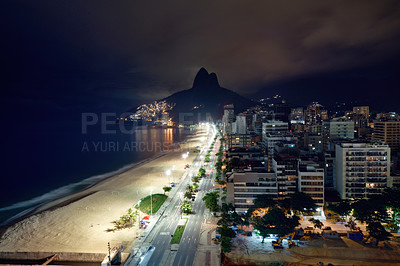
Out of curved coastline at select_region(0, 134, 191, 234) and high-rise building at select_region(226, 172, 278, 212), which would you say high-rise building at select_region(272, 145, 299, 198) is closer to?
high-rise building at select_region(226, 172, 278, 212)

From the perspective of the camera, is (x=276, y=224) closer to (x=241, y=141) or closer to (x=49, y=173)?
(x=241, y=141)

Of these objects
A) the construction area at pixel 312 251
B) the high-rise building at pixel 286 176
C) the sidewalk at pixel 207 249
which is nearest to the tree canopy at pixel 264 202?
the high-rise building at pixel 286 176

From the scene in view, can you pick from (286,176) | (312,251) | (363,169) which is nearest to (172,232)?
(312,251)

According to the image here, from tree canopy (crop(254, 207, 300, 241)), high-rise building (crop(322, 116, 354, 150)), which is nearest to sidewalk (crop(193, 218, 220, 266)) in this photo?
tree canopy (crop(254, 207, 300, 241))

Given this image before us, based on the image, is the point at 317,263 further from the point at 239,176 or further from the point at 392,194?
the point at 392,194

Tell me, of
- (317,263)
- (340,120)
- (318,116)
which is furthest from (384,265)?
(318,116)

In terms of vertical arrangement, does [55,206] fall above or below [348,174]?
below
